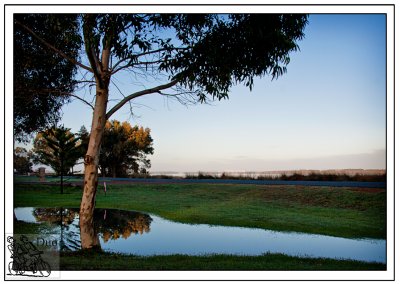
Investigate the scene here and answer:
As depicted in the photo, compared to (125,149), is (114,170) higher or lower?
lower

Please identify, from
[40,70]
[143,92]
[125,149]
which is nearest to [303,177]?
[125,149]

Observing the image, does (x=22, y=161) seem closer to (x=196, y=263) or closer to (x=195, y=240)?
(x=195, y=240)

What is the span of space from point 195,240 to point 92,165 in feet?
13.5

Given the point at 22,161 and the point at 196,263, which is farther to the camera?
the point at 22,161

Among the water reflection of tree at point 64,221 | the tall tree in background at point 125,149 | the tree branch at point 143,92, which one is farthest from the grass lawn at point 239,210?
the tree branch at point 143,92

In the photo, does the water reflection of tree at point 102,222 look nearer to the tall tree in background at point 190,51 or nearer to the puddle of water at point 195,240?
the puddle of water at point 195,240

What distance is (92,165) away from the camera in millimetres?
7484

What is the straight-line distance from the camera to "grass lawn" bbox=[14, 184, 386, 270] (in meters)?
6.75

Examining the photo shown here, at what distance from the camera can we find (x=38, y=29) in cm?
936

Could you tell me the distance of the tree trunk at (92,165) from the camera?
750 centimetres

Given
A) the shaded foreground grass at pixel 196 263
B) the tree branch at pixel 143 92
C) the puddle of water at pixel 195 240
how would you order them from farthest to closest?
1. the puddle of water at pixel 195 240
2. the tree branch at pixel 143 92
3. the shaded foreground grass at pixel 196 263
